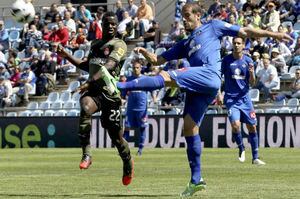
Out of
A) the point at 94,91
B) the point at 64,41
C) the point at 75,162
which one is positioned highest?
the point at 64,41

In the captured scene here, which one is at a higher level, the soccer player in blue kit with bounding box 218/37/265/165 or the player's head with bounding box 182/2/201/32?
the player's head with bounding box 182/2/201/32

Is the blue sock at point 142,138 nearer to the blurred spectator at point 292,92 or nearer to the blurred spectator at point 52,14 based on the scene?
the blurred spectator at point 292,92

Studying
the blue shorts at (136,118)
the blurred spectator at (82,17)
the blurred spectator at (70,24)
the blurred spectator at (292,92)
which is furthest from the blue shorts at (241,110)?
the blurred spectator at (82,17)

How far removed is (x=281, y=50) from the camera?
105 feet

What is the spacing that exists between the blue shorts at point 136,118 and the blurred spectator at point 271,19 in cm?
632

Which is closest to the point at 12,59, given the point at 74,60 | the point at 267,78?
the point at 267,78

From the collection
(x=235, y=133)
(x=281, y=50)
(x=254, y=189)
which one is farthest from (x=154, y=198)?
(x=281, y=50)

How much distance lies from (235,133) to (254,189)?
8260 mm

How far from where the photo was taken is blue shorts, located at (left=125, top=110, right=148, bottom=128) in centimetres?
2716

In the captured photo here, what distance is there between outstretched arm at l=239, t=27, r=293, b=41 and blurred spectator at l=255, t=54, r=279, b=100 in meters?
16.9

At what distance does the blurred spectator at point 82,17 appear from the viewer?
39.1 meters

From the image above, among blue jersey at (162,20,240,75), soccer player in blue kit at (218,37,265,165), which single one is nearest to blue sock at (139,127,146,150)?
soccer player in blue kit at (218,37,265,165)

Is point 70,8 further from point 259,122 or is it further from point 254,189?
point 254,189

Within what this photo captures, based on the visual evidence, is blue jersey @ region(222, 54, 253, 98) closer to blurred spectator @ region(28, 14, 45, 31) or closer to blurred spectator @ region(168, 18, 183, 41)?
blurred spectator @ region(168, 18, 183, 41)
